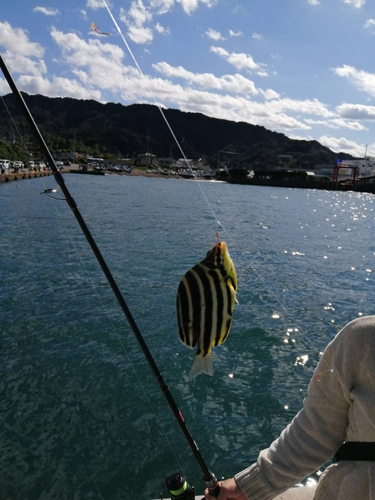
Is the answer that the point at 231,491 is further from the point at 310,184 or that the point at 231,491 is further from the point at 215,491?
the point at 310,184

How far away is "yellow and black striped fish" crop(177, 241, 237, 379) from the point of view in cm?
158

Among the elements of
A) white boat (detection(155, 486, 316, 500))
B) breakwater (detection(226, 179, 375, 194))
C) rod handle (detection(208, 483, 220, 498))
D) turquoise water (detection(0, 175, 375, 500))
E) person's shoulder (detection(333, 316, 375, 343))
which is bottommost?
turquoise water (detection(0, 175, 375, 500))

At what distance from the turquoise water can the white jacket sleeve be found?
10.9 feet

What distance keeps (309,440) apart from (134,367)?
234 inches

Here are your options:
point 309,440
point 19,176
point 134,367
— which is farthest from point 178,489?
point 19,176

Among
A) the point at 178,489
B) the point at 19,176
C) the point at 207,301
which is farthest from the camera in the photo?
the point at 19,176

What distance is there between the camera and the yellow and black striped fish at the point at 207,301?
158 centimetres

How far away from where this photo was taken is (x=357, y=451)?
1679 millimetres

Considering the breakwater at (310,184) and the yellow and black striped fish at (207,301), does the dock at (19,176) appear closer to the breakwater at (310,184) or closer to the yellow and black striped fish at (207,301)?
the yellow and black striped fish at (207,301)

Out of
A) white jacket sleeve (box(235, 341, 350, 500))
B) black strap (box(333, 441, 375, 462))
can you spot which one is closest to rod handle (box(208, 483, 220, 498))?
white jacket sleeve (box(235, 341, 350, 500))

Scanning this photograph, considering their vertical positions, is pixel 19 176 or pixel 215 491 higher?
pixel 19 176

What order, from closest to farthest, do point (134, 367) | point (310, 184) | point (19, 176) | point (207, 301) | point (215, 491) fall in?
point (207, 301)
point (215, 491)
point (134, 367)
point (19, 176)
point (310, 184)

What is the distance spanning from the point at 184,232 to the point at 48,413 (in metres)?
16.4

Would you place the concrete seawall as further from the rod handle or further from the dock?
the rod handle
